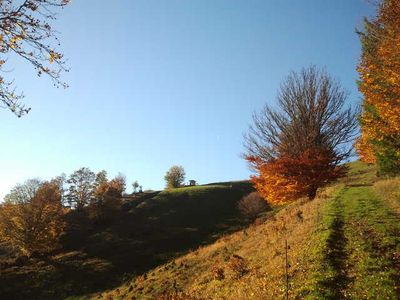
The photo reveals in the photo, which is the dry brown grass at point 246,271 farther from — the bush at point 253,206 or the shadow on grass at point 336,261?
the bush at point 253,206

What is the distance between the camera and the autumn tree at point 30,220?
4960cm

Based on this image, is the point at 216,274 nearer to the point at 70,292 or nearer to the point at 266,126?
the point at 266,126

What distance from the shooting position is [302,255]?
1528 centimetres

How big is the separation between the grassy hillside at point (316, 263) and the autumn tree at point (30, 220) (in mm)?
Result: 28257

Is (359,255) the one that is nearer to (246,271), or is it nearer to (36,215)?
(246,271)

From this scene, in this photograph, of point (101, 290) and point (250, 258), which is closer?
point (250, 258)

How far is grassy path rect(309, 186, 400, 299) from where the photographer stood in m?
10.9

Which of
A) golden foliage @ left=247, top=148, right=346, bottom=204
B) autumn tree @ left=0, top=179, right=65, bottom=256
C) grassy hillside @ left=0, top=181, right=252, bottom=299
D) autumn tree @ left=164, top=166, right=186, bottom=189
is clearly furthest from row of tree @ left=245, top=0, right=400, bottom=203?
autumn tree @ left=164, top=166, right=186, bottom=189

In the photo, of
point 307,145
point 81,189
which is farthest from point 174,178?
point 307,145

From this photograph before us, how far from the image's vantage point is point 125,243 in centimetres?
5122

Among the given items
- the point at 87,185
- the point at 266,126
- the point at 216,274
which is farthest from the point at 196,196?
the point at 216,274

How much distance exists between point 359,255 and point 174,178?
305ft

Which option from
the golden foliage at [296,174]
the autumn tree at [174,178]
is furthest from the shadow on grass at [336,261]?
the autumn tree at [174,178]

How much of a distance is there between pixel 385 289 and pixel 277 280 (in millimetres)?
3965
